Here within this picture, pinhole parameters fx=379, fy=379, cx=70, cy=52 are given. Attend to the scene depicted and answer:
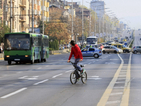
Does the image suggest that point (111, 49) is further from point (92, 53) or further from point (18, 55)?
point (18, 55)

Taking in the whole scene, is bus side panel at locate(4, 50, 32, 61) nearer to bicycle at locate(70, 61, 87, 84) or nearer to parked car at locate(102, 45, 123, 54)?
bicycle at locate(70, 61, 87, 84)

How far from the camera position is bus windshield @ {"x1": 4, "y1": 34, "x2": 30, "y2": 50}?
31.4m

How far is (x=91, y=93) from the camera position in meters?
12.1

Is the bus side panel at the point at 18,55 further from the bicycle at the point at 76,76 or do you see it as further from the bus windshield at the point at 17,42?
the bicycle at the point at 76,76

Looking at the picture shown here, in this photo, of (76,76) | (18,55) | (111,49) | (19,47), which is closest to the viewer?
(76,76)

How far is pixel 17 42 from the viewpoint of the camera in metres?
31.4

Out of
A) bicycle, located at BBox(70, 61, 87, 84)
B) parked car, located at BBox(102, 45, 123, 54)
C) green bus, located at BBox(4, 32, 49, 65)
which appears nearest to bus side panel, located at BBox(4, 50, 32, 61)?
green bus, located at BBox(4, 32, 49, 65)

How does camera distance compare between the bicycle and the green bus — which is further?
the green bus

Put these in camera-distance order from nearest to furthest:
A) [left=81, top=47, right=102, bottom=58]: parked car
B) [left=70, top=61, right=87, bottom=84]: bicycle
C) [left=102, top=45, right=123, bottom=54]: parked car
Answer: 1. [left=70, top=61, right=87, bottom=84]: bicycle
2. [left=81, top=47, right=102, bottom=58]: parked car
3. [left=102, top=45, right=123, bottom=54]: parked car

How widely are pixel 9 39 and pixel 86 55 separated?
2058 centimetres

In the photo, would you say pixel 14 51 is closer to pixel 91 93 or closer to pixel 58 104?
pixel 91 93

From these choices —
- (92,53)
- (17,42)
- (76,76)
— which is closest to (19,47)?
(17,42)

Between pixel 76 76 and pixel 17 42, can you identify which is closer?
pixel 76 76

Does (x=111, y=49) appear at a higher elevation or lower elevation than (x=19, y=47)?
lower
